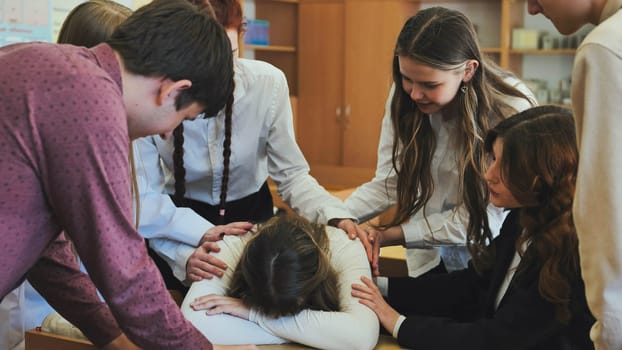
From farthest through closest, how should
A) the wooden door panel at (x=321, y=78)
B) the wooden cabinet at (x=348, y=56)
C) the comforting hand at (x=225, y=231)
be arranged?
the wooden door panel at (x=321, y=78), the wooden cabinet at (x=348, y=56), the comforting hand at (x=225, y=231)

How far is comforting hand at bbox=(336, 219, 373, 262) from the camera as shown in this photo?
1.85 m

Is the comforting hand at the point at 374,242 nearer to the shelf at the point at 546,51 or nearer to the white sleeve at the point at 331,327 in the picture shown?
the white sleeve at the point at 331,327

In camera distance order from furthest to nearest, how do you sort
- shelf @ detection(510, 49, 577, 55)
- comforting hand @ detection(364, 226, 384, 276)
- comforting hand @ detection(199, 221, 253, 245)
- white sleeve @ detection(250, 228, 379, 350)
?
shelf @ detection(510, 49, 577, 55) → comforting hand @ detection(364, 226, 384, 276) → comforting hand @ detection(199, 221, 253, 245) → white sleeve @ detection(250, 228, 379, 350)

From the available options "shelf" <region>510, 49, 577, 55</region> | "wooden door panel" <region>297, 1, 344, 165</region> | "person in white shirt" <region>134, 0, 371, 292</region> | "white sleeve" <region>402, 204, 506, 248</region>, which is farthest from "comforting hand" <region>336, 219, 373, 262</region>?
"wooden door panel" <region>297, 1, 344, 165</region>

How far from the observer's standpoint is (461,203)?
6.40 feet

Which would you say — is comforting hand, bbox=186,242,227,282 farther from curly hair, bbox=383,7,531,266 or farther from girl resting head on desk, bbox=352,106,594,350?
curly hair, bbox=383,7,531,266

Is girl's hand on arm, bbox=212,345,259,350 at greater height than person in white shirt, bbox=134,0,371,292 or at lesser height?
lesser

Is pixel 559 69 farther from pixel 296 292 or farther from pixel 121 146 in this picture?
pixel 121 146

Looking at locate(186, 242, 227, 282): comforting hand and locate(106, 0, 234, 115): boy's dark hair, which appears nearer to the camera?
locate(106, 0, 234, 115): boy's dark hair

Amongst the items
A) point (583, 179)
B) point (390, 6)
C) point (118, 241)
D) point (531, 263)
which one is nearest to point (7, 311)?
point (118, 241)

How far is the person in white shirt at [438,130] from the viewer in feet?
5.96

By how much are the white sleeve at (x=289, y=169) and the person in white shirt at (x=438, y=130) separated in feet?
0.51

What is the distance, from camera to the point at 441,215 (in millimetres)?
2000

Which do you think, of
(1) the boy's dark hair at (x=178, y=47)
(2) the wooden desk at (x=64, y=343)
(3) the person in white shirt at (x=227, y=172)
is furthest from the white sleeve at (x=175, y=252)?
(1) the boy's dark hair at (x=178, y=47)
